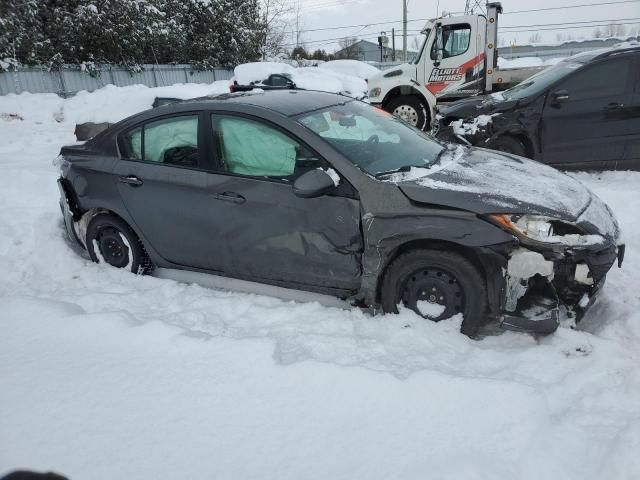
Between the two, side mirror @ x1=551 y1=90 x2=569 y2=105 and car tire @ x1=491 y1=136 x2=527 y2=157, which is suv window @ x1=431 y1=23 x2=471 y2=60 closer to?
side mirror @ x1=551 y1=90 x2=569 y2=105

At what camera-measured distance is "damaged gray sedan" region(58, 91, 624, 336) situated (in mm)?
2785

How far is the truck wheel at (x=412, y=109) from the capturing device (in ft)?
33.2

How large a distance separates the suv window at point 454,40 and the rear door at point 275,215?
8.42 metres

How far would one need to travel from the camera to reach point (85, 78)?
55.4ft

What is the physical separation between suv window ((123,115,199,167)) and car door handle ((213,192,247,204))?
35 cm

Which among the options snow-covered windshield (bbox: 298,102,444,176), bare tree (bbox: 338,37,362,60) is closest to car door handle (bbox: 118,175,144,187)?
snow-covered windshield (bbox: 298,102,444,176)

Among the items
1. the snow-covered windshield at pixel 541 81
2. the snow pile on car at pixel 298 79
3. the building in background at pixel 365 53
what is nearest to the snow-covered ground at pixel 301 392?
the snow-covered windshield at pixel 541 81

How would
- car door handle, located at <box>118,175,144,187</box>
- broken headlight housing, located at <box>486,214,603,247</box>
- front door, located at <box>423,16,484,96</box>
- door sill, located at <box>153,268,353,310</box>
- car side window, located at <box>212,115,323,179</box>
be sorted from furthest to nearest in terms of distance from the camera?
front door, located at <box>423,16,484,96</box>, car door handle, located at <box>118,175,144,187</box>, door sill, located at <box>153,268,353,310</box>, car side window, located at <box>212,115,323,179</box>, broken headlight housing, located at <box>486,214,603,247</box>

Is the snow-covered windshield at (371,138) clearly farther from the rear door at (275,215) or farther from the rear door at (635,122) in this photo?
the rear door at (635,122)

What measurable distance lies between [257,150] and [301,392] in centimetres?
175

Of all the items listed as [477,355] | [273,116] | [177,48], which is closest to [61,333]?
[273,116]

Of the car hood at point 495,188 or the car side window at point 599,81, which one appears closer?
the car hood at point 495,188

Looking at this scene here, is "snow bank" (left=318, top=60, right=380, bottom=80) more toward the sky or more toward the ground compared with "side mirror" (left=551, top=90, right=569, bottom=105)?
more toward the sky

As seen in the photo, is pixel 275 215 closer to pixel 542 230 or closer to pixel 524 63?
pixel 542 230
